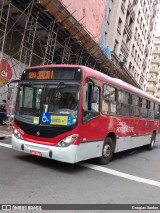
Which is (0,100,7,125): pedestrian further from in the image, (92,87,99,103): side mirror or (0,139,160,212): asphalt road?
(92,87,99,103): side mirror

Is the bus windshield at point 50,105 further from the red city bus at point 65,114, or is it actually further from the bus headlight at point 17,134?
the bus headlight at point 17,134

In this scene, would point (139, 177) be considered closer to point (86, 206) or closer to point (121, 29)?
point (86, 206)

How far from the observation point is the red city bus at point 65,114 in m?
7.35

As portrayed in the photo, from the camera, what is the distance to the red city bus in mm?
7352

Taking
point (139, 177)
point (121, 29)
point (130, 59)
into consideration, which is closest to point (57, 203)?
point (139, 177)

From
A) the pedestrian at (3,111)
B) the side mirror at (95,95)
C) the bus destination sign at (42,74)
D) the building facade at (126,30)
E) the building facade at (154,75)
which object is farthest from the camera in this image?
the building facade at (154,75)

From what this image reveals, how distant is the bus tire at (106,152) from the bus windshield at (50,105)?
80.9 inches

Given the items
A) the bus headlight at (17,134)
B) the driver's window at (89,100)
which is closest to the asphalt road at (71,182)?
the bus headlight at (17,134)

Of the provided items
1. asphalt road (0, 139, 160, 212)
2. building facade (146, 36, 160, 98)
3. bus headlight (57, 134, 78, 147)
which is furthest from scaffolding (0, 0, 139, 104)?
building facade (146, 36, 160, 98)

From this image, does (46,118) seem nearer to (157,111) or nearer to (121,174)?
(121,174)

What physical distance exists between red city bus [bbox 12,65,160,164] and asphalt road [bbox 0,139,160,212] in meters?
0.41

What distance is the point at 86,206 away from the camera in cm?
512

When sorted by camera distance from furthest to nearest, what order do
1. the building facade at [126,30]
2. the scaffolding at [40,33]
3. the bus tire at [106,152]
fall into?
the building facade at [126,30] < the scaffolding at [40,33] < the bus tire at [106,152]

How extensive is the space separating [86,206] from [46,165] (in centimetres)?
295
